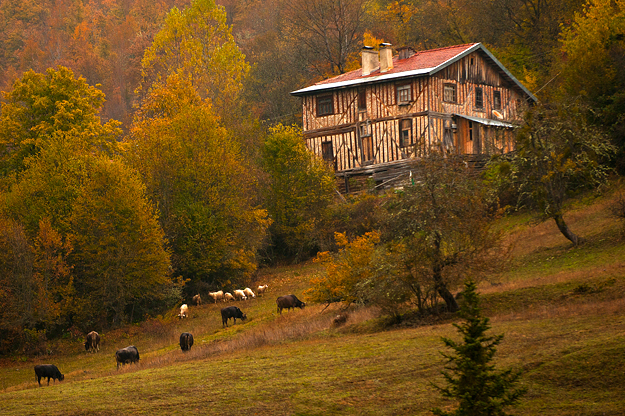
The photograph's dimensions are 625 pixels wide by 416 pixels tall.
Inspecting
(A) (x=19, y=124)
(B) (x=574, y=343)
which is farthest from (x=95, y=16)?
(B) (x=574, y=343)

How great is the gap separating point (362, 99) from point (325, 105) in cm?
335

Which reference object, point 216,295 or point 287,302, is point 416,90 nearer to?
point 216,295

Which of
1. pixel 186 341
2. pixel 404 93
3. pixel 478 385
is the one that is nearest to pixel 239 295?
pixel 186 341

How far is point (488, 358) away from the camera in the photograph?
8969mm

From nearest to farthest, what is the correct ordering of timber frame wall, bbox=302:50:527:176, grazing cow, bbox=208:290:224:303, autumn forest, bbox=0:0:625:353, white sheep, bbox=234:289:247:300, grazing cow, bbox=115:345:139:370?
grazing cow, bbox=115:345:139:370 < autumn forest, bbox=0:0:625:353 < white sheep, bbox=234:289:247:300 < grazing cow, bbox=208:290:224:303 < timber frame wall, bbox=302:50:527:176

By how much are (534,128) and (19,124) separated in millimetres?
32984

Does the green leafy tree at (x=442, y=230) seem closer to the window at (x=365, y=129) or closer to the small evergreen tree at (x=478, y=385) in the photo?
the small evergreen tree at (x=478, y=385)

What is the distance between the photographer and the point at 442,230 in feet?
73.5

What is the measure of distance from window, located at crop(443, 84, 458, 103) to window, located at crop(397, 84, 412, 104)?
2582mm

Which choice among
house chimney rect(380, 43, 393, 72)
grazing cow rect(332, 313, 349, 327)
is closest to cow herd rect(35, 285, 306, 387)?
grazing cow rect(332, 313, 349, 327)

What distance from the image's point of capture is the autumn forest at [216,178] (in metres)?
28.8

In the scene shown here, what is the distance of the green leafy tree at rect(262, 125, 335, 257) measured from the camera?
47719mm

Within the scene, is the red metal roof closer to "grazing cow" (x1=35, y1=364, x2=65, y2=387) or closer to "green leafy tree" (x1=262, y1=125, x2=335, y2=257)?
"green leafy tree" (x1=262, y1=125, x2=335, y2=257)

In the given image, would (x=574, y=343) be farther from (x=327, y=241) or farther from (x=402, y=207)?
(x=327, y=241)
